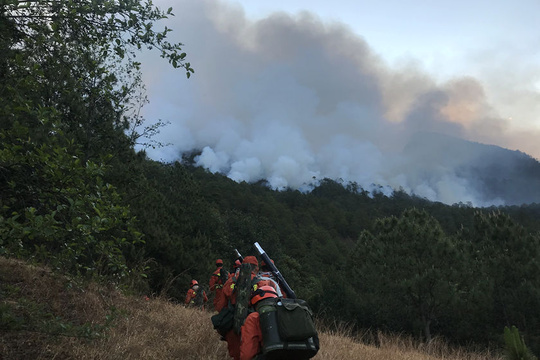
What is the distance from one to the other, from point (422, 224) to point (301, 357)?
2340cm

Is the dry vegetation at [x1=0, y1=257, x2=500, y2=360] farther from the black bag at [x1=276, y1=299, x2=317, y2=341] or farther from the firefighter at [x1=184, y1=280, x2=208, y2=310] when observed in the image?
the firefighter at [x1=184, y1=280, x2=208, y2=310]

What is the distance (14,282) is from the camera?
17.7 feet

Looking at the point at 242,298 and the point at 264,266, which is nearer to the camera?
the point at 242,298

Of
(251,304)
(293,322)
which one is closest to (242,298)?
(251,304)

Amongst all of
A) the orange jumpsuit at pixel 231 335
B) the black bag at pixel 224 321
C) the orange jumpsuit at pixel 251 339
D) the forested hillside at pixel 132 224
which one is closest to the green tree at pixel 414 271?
the forested hillside at pixel 132 224

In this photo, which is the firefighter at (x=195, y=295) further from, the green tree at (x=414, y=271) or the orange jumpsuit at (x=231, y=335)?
the green tree at (x=414, y=271)

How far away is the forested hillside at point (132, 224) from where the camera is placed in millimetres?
2721

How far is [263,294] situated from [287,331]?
0.56 meters

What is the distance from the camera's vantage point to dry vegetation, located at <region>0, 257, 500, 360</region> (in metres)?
3.75

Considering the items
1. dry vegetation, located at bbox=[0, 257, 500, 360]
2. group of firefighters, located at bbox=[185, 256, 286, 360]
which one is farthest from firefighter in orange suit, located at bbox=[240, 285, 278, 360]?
dry vegetation, located at bbox=[0, 257, 500, 360]

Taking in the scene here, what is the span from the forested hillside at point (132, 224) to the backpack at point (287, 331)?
1.35m

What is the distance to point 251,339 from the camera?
122 inches

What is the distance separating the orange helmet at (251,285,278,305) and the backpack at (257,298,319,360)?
27 centimetres

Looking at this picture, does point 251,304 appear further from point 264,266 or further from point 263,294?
point 264,266
